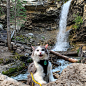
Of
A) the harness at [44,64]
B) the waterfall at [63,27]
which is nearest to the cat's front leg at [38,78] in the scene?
the harness at [44,64]

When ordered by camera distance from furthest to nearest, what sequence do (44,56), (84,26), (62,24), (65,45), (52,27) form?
(52,27) < (62,24) < (65,45) < (84,26) < (44,56)

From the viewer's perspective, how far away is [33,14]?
1955 centimetres

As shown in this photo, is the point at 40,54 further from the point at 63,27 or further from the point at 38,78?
the point at 63,27

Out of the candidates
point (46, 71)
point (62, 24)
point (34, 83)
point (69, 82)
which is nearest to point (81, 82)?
point (69, 82)

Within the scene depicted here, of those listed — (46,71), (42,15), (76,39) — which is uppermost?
(42,15)

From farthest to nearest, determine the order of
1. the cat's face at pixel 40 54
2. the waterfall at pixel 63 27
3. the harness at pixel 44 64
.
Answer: the waterfall at pixel 63 27, the harness at pixel 44 64, the cat's face at pixel 40 54

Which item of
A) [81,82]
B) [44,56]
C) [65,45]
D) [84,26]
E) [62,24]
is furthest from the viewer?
[62,24]

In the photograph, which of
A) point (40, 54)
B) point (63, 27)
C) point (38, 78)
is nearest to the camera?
point (40, 54)

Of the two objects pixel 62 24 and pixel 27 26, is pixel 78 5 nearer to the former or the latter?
pixel 62 24

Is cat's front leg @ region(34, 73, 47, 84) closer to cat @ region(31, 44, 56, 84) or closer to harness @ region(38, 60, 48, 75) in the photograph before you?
cat @ region(31, 44, 56, 84)

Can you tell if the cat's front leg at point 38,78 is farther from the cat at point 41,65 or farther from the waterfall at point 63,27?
the waterfall at point 63,27

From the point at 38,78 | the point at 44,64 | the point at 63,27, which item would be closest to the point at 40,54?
the point at 44,64

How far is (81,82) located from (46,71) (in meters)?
1.00

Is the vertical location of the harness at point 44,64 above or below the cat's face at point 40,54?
below
